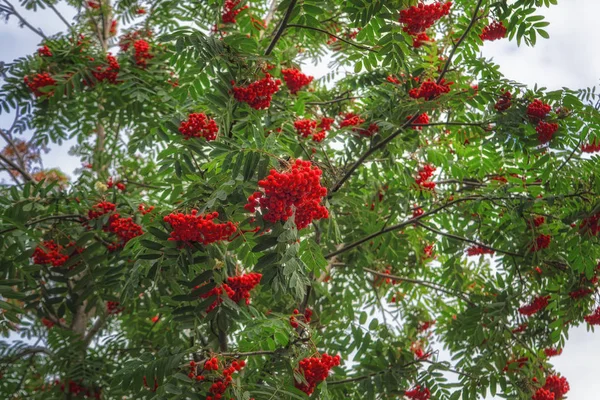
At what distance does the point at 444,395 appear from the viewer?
4305mm

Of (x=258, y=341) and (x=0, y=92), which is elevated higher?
(x=0, y=92)

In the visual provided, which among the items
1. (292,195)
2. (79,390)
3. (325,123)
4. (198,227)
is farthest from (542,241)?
(79,390)

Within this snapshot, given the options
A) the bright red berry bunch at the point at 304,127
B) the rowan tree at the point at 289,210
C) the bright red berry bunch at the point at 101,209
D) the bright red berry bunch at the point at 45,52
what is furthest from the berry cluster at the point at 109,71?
the bright red berry bunch at the point at 304,127

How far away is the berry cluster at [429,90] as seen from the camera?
3762mm

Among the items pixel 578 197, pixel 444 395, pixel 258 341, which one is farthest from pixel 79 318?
pixel 578 197

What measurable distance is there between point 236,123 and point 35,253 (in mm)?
1524

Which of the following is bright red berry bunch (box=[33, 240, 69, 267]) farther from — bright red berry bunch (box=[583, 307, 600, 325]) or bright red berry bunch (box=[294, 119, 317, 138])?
bright red berry bunch (box=[583, 307, 600, 325])

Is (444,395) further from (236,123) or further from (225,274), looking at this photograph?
(236,123)

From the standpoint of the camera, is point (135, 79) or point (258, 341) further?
point (135, 79)

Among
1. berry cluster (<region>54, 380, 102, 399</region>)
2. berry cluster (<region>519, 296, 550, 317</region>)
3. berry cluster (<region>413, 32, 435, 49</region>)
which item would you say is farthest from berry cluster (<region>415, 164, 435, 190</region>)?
berry cluster (<region>54, 380, 102, 399</region>)

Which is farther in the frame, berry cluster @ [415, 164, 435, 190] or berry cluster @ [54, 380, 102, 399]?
berry cluster @ [415, 164, 435, 190]

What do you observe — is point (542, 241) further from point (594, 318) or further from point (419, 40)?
point (419, 40)

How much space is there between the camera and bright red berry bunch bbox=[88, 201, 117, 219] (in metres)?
3.80

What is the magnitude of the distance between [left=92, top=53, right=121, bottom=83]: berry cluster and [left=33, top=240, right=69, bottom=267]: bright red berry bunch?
5.64ft
